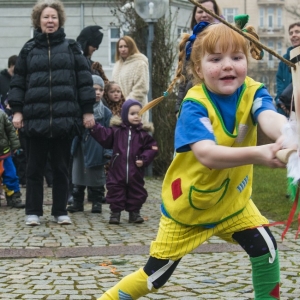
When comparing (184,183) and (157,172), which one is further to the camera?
(157,172)

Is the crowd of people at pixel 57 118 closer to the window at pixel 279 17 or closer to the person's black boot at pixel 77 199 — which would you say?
the person's black boot at pixel 77 199

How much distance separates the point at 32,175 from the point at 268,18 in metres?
79.2

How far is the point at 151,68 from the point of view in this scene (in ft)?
47.2

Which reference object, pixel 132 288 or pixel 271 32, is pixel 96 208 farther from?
pixel 271 32

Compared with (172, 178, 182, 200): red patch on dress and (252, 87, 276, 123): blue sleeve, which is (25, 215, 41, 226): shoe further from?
(252, 87, 276, 123): blue sleeve

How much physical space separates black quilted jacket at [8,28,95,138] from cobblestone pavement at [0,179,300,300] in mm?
1003

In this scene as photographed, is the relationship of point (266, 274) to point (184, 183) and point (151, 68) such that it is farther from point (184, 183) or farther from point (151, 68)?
point (151, 68)

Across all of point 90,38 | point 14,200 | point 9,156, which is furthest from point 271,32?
point 14,200

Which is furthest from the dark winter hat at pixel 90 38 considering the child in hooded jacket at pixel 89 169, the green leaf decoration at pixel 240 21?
the green leaf decoration at pixel 240 21

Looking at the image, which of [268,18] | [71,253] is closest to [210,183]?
[71,253]

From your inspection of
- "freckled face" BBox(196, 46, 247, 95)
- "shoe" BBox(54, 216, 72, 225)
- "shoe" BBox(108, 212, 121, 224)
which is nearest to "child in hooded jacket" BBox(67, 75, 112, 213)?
"shoe" BBox(108, 212, 121, 224)

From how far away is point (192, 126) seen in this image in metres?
3.38

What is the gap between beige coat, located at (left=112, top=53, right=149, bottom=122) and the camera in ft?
35.7

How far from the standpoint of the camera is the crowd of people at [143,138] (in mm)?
3441
